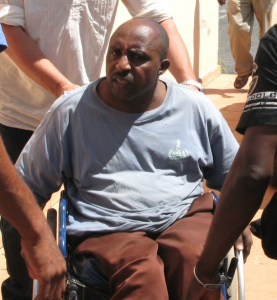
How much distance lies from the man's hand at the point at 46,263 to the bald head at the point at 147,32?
3.21ft

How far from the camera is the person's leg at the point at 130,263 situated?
2285 mm

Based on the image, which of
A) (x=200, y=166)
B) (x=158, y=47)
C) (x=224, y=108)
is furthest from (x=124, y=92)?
(x=224, y=108)

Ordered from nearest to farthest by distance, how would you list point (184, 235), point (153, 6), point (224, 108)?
point (184, 235) < point (153, 6) < point (224, 108)

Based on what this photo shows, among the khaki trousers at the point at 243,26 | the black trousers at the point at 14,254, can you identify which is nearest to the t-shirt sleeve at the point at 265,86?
the black trousers at the point at 14,254

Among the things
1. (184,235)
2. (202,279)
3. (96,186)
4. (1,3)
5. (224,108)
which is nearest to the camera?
(202,279)

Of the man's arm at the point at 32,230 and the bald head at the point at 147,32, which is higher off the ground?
the bald head at the point at 147,32

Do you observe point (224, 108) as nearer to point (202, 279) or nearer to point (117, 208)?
point (117, 208)

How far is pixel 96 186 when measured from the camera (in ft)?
8.59

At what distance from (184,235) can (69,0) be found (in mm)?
1258

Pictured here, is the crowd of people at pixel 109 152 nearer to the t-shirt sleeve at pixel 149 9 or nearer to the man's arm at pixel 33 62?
the man's arm at pixel 33 62

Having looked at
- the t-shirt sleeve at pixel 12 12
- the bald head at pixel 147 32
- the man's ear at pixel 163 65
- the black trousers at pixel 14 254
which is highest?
the t-shirt sleeve at pixel 12 12

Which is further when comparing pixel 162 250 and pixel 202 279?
pixel 162 250

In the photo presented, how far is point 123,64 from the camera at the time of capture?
2633 millimetres

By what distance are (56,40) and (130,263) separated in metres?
1.21
